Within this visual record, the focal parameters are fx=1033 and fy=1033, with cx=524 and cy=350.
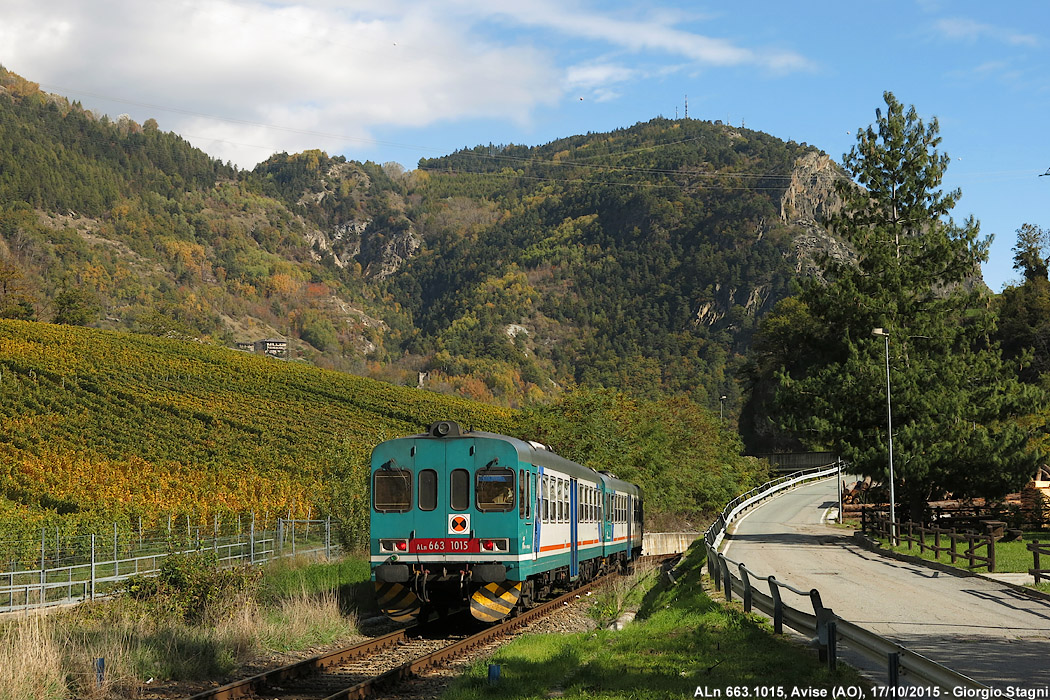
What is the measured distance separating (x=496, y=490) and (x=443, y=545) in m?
1.38

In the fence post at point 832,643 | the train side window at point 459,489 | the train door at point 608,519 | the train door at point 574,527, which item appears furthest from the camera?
the train door at point 608,519

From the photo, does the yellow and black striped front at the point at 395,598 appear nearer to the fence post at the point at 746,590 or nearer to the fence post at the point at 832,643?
the fence post at the point at 746,590

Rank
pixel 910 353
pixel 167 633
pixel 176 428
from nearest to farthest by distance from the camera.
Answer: pixel 167 633 < pixel 910 353 < pixel 176 428

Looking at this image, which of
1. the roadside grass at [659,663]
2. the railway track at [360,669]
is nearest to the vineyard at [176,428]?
the railway track at [360,669]

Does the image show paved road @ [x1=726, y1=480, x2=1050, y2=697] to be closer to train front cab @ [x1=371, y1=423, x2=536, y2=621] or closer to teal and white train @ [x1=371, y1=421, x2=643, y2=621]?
teal and white train @ [x1=371, y1=421, x2=643, y2=621]

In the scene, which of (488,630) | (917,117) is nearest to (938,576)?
(488,630)

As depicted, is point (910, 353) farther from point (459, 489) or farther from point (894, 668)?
point (894, 668)

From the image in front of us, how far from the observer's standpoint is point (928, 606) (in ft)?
60.4

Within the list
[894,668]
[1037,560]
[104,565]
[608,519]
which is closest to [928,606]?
[1037,560]

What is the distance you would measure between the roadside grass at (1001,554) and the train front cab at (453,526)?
1151 cm

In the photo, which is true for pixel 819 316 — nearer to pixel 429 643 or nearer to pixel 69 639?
pixel 429 643

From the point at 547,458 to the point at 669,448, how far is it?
50.4 meters

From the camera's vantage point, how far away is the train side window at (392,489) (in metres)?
18.9

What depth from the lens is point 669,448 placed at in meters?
70.4
